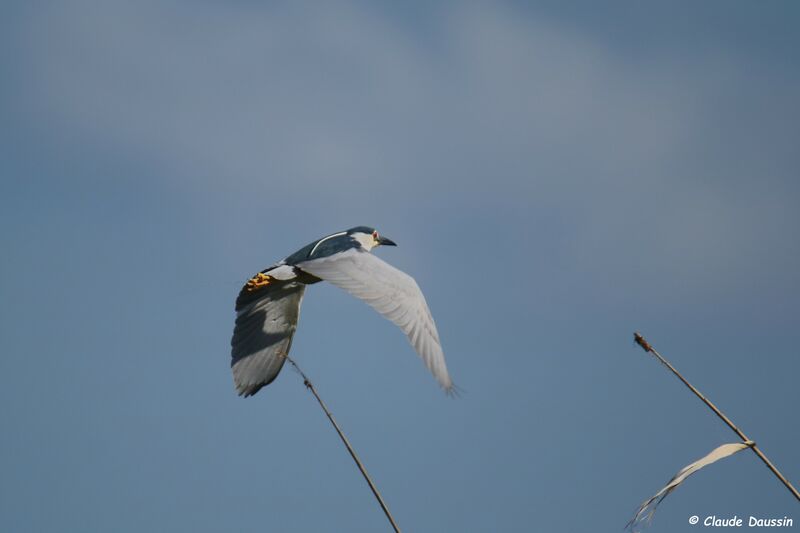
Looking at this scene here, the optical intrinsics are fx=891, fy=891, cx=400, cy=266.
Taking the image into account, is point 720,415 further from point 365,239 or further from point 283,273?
point 365,239

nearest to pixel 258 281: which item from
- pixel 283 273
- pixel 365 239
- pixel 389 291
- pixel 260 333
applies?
pixel 283 273

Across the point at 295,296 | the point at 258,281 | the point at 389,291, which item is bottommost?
the point at 389,291

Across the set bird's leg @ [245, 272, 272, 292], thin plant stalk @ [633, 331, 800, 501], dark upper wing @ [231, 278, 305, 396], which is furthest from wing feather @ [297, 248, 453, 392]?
thin plant stalk @ [633, 331, 800, 501]

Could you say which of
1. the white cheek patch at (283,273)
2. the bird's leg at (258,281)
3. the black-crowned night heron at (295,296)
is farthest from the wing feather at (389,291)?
the bird's leg at (258,281)

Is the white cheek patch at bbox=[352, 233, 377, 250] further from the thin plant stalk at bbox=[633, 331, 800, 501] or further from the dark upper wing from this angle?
the thin plant stalk at bbox=[633, 331, 800, 501]

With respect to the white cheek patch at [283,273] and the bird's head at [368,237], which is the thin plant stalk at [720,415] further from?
the bird's head at [368,237]

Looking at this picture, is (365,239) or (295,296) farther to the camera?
(365,239)

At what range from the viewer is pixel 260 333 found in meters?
10.2

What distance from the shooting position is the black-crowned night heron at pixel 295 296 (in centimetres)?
824

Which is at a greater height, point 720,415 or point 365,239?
point 365,239

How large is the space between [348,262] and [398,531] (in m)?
6.06

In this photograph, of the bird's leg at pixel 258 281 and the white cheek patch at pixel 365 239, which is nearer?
the bird's leg at pixel 258 281

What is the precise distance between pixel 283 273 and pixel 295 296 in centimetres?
96

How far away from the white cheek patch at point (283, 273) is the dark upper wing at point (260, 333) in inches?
17.1
